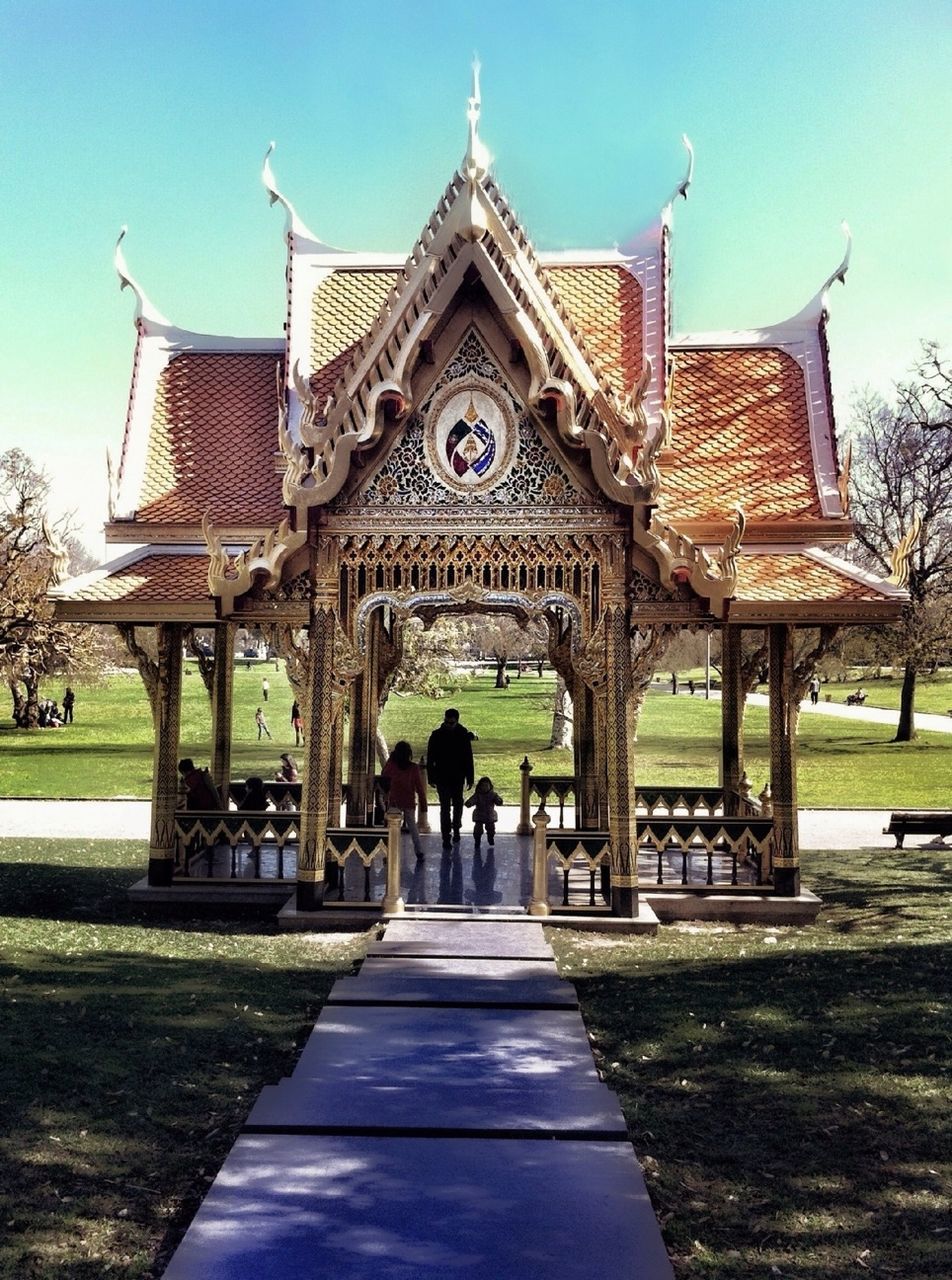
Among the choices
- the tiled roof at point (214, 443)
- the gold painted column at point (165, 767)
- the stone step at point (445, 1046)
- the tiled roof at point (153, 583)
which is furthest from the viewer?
the tiled roof at point (214, 443)

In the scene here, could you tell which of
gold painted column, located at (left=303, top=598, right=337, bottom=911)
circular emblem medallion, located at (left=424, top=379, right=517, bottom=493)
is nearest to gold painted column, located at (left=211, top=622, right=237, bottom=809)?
gold painted column, located at (left=303, top=598, right=337, bottom=911)

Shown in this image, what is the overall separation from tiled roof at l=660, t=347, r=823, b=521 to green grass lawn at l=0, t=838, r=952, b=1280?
16.4ft

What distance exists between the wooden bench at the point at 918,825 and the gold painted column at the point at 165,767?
40.0 feet

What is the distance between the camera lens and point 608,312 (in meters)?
15.9

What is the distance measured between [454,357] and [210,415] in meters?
4.45

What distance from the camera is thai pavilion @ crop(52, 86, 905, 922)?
12.6 m

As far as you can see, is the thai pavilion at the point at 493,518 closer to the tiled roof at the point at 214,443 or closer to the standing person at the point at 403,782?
the tiled roof at the point at 214,443

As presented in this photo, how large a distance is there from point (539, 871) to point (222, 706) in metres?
6.12

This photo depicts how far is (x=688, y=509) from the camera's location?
14.5 meters


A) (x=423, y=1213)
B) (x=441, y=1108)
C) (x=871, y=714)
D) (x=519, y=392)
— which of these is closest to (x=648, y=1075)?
(x=441, y=1108)

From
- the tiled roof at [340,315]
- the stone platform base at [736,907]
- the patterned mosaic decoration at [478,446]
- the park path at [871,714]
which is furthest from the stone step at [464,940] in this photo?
the park path at [871,714]

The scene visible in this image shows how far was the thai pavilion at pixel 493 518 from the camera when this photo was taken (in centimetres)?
1262

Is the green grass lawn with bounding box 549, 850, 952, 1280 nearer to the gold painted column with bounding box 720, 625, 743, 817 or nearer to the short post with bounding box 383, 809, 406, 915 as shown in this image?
the short post with bounding box 383, 809, 406, 915

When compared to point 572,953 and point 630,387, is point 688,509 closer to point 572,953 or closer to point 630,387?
point 630,387
